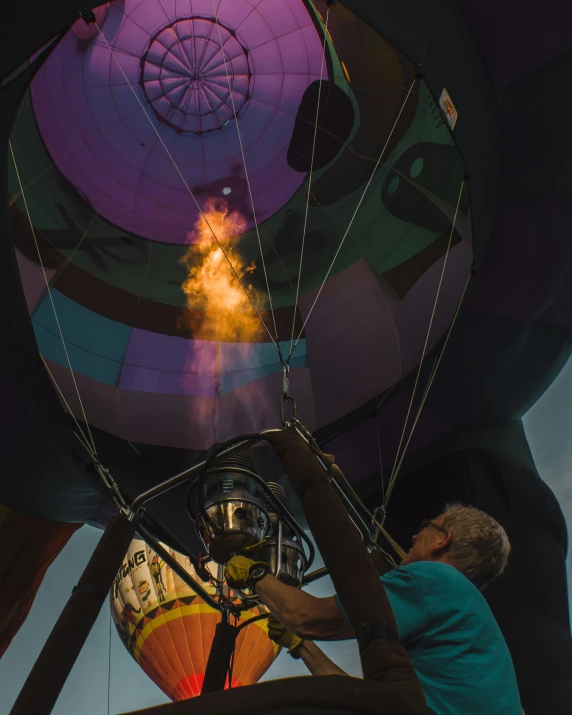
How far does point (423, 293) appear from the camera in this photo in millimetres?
4512

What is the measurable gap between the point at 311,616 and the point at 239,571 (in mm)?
488

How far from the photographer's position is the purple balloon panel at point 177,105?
4.69 metres

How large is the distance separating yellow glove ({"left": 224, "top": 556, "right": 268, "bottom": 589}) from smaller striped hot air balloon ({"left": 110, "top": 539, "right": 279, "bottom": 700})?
5333 mm

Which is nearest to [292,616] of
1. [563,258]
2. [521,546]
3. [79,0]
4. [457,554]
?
[457,554]

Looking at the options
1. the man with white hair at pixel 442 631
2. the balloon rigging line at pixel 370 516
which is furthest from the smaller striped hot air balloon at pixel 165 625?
the man with white hair at pixel 442 631

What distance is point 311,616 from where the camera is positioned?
157 centimetres

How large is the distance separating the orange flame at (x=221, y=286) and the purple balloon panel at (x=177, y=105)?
143 millimetres

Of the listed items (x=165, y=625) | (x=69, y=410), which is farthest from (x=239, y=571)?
(x=165, y=625)

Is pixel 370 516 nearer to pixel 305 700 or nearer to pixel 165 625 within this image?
Result: pixel 305 700

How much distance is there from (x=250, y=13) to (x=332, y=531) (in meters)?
4.14

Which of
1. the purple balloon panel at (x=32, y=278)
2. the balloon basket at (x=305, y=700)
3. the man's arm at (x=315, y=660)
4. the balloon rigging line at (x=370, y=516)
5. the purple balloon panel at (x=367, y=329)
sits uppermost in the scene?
the purple balloon panel at (x=32, y=278)

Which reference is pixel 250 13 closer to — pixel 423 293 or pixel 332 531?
pixel 423 293

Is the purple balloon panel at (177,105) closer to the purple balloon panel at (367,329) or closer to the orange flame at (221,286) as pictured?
the orange flame at (221,286)

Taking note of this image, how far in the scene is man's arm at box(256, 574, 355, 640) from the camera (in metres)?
1.54
